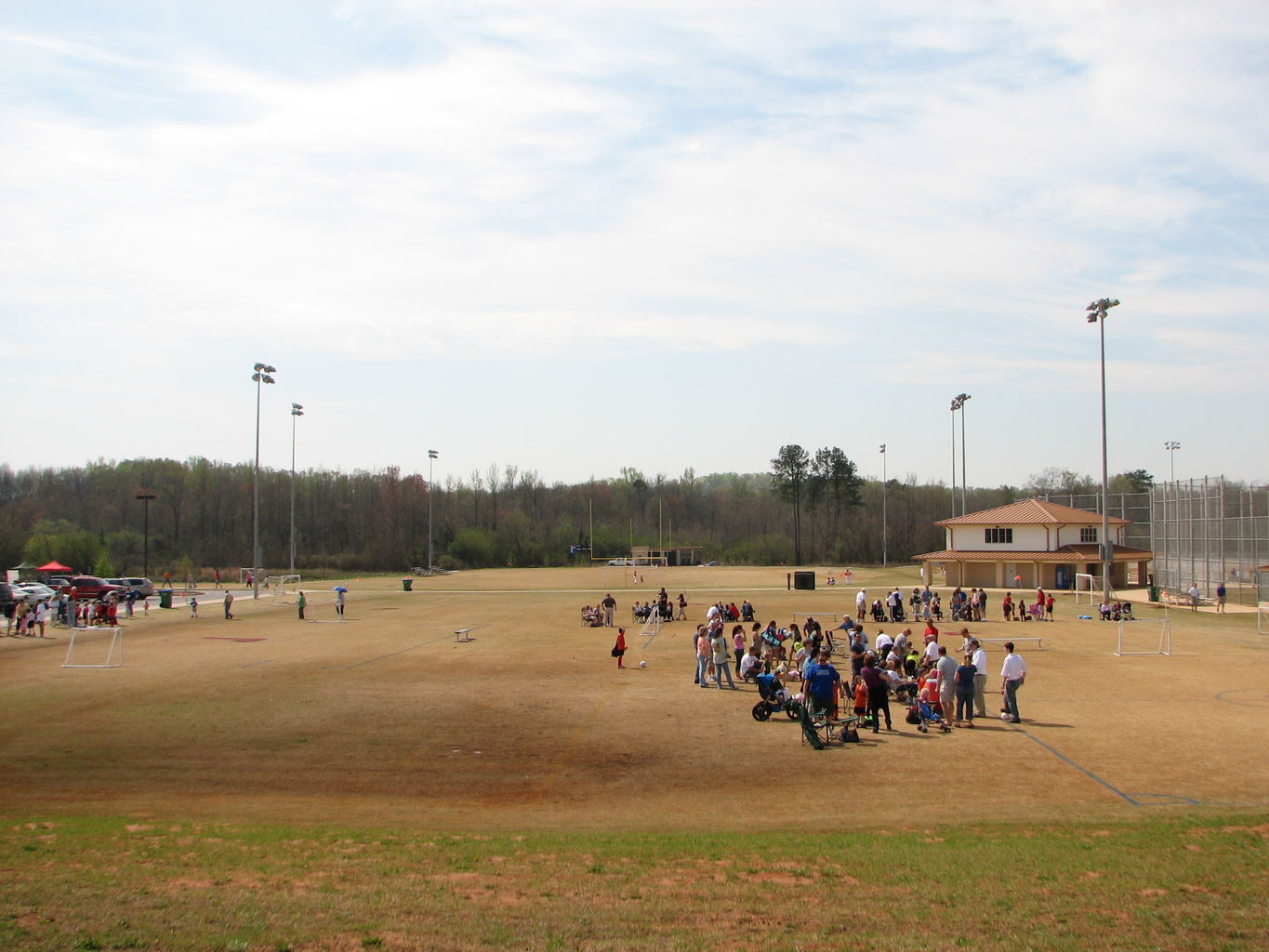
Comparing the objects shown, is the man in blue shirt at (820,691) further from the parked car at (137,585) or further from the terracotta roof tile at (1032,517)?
the parked car at (137,585)

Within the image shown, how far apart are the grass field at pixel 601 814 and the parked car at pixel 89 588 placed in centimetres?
3008

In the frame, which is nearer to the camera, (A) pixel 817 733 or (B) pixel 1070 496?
(A) pixel 817 733

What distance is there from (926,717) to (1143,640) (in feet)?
62.0

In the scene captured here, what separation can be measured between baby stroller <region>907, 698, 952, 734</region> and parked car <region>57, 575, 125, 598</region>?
4856 centimetres

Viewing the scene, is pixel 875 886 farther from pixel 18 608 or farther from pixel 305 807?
pixel 18 608

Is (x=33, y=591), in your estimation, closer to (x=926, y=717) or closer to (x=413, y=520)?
(x=926, y=717)

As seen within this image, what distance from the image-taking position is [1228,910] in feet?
27.8

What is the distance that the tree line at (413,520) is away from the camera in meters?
121

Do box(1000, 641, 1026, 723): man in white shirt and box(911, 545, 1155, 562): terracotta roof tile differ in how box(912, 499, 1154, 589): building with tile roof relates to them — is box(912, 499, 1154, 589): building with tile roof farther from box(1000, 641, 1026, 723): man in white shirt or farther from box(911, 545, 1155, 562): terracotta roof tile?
box(1000, 641, 1026, 723): man in white shirt

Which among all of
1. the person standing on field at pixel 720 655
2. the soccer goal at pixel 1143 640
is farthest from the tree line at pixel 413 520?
the person standing on field at pixel 720 655

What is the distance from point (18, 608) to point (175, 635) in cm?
673

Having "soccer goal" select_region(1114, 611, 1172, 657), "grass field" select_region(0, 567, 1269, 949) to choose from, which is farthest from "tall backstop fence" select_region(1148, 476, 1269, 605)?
"grass field" select_region(0, 567, 1269, 949)

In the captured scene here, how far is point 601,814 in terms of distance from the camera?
13.1 meters

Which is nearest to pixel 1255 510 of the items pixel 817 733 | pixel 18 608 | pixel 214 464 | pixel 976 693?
pixel 976 693
